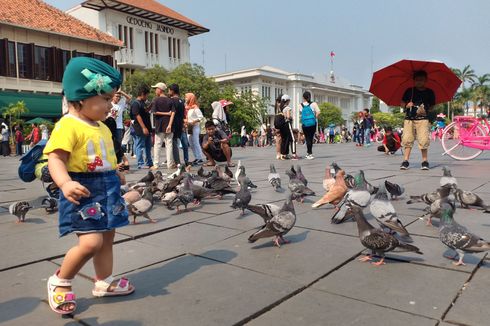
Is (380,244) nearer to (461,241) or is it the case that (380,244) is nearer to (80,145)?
(461,241)

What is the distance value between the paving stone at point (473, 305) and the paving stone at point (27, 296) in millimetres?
1943

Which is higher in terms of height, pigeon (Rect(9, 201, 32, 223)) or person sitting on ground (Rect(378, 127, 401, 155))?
person sitting on ground (Rect(378, 127, 401, 155))

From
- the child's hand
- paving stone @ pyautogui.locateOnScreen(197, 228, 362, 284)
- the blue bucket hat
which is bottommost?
paving stone @ pyautogui.locateOnScreen(197, 228, 362, 284)

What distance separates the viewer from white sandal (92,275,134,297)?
243 cm

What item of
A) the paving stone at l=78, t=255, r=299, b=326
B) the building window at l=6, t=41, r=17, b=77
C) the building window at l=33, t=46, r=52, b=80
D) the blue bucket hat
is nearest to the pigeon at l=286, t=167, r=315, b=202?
the paving stone at l=78, t=255, r=299, b=326

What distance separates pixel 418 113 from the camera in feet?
26.9

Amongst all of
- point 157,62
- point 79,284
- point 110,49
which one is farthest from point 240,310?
point 157,62

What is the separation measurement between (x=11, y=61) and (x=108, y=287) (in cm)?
3193

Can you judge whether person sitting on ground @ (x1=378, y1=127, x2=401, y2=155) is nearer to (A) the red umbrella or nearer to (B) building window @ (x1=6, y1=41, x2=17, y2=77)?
(A) the red umbrella

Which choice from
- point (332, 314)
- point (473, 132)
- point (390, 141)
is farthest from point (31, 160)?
point (390, 141)

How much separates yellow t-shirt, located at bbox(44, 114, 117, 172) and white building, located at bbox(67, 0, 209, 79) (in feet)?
130

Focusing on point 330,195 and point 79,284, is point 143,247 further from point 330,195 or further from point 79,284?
point 330,195

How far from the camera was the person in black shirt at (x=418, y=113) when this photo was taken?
26.9ft

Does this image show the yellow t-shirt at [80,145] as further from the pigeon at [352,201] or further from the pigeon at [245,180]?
the pigeon at [245,180]
